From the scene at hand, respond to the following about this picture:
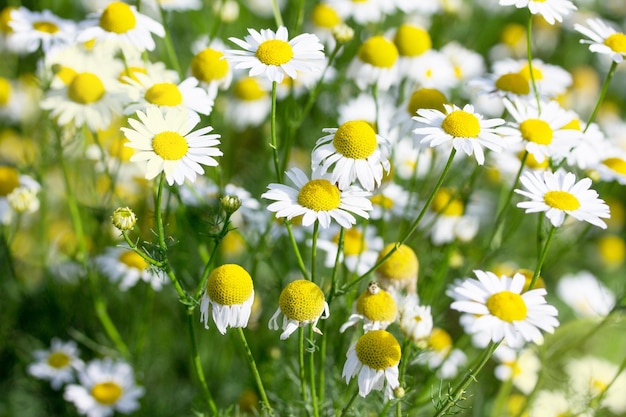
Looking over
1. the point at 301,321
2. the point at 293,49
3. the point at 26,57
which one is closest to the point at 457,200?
the point at 293,49

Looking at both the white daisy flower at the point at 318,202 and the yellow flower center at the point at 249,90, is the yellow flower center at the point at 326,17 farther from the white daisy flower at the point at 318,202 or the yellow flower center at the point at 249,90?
the white daisy flower at the point at 318,202

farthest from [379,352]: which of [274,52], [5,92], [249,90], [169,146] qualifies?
[5,92]

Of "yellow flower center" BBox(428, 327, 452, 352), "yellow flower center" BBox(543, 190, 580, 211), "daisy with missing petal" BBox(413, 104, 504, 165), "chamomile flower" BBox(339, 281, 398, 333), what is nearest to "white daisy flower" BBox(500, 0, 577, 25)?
"daisy with missing petal" BBox(413, 104, 504, 165)

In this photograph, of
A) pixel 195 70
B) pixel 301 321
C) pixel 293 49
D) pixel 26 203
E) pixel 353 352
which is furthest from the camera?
pixel 26 203

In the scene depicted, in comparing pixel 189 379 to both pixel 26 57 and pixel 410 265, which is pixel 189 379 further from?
pixel 26 57

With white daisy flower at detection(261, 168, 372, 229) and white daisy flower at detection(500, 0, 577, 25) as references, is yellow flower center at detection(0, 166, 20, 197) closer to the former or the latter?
white daisy flower at detection(261, 168, 372, 229)

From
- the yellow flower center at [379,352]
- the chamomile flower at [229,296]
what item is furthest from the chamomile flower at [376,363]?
the chamomile flower at [229,296]
